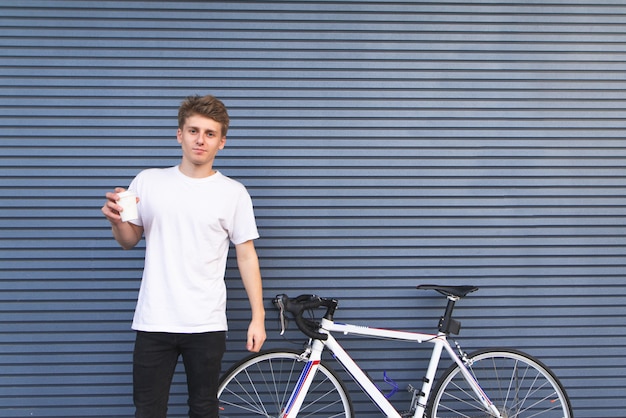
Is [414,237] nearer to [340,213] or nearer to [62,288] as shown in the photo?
[340,213]

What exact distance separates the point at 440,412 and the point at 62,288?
2733 mm

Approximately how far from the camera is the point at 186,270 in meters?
2.63

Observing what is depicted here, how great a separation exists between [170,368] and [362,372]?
1199 millimetres

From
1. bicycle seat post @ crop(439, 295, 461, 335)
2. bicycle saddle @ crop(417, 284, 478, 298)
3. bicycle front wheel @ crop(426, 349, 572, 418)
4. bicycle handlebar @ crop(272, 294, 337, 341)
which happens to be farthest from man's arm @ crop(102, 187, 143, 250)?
bicycle front wheel @ crop(426, 349, 572, 418)

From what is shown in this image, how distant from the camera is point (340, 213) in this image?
350 cm

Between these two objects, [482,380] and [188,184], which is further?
[482,380]

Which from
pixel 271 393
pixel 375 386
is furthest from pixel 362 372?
pixel 271 393

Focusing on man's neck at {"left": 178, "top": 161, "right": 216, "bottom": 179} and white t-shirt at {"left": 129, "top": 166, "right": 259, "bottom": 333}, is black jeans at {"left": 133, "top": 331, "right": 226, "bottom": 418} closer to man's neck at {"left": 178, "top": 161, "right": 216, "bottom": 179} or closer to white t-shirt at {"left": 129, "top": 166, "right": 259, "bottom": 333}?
white t-shirt at {"left": 129, "top": 166, "right": 259, "bottom": 333}

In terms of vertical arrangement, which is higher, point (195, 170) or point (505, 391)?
point (195, 170)

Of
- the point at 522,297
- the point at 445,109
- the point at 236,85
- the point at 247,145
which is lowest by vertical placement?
the point at 522,297

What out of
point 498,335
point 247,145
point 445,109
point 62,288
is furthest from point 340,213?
point 62,288

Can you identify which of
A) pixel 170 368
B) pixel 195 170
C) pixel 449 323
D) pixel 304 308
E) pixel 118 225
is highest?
pixel 195 170

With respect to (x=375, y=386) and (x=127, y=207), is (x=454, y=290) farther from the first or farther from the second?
(x=127, y=207)

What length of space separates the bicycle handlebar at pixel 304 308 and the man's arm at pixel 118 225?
94 cm
